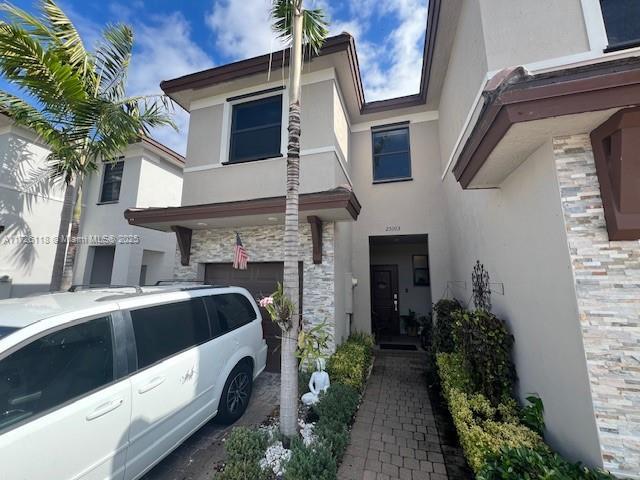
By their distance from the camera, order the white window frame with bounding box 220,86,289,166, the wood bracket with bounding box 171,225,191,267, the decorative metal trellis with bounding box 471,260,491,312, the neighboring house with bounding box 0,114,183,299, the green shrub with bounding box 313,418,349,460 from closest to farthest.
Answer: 1. the green shrub with bounding box 313,418,349,460
2. the decorative metal trellis with bounding box 471,260,491,312
3. the white window frame with bounding box 220,86,289,166
4. the wood bracket with bounding box 171,225,191,267
5. the neighboring house with bounding box 0,114,183,299

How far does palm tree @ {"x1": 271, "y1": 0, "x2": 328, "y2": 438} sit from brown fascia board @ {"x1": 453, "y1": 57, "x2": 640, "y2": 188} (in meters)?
2.37

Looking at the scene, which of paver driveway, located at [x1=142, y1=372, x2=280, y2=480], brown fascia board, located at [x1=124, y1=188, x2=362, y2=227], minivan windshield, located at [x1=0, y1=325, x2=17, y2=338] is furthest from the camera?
brown fascia board, located at [x1=124, y1=188, x2=362, y2=227]

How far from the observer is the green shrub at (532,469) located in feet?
7.23

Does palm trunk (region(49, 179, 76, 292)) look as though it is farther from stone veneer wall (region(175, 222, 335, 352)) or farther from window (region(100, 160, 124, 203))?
window (region(100, 160, 124, 203))

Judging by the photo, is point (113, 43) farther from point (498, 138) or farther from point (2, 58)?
point (498, 138)

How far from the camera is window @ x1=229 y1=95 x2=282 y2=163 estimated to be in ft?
22.9

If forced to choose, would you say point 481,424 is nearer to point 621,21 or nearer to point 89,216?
point 621,21

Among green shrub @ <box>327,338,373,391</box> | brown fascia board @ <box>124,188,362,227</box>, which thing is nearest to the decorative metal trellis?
green shrub @ <box>327,338,373,391</box>

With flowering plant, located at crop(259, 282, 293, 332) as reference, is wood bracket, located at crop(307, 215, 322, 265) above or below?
above

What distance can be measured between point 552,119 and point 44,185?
13805 millimetres

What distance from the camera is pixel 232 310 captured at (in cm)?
473

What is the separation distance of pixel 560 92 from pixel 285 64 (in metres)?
5.94

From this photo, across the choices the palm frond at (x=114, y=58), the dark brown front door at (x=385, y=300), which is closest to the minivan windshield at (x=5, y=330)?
the palm frond at (x=114, y=58)

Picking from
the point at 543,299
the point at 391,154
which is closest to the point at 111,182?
the point at 391,154
